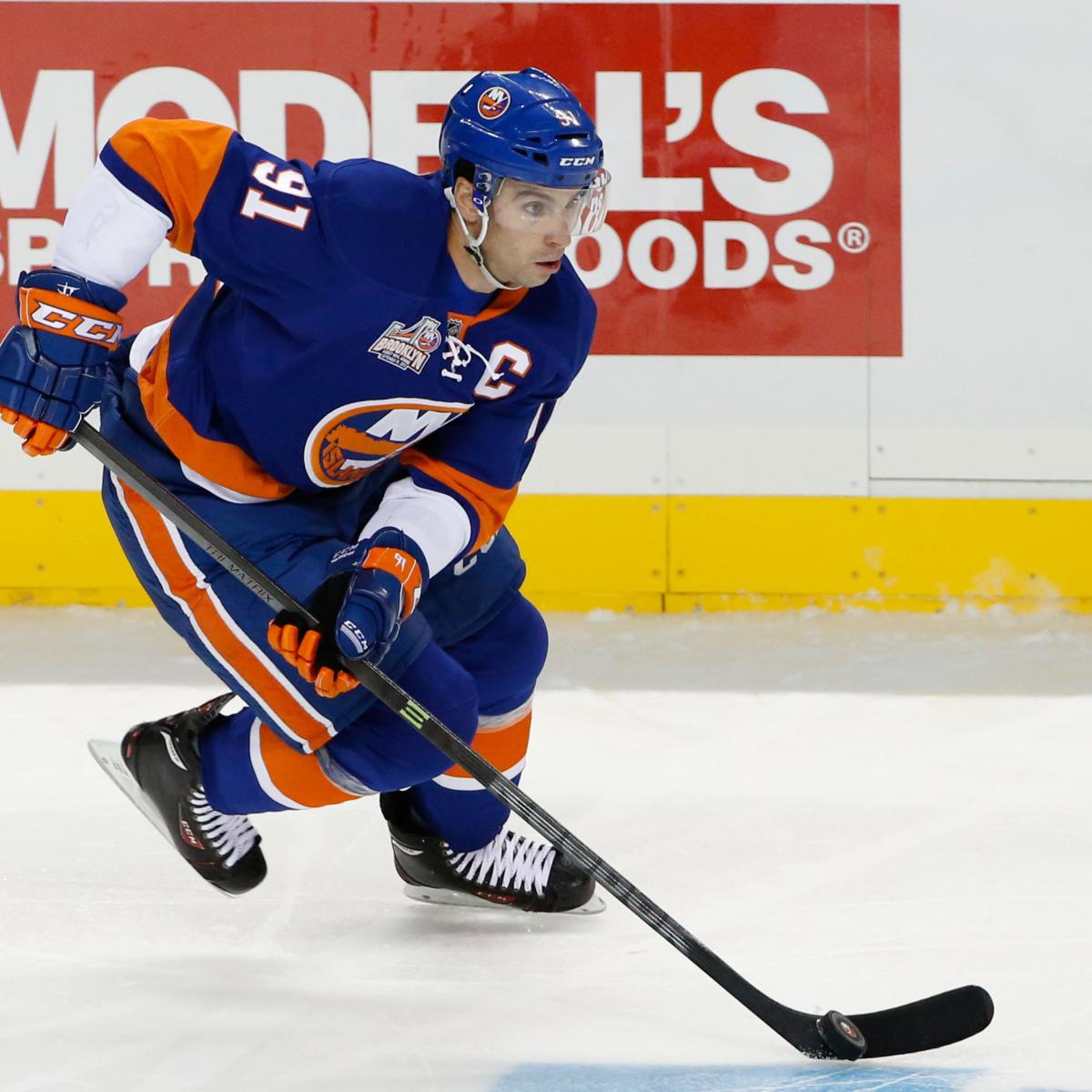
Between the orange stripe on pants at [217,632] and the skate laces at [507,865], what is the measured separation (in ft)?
1.19

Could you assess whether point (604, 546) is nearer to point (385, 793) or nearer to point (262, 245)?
point (385, 793)

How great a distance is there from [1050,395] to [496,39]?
141cm

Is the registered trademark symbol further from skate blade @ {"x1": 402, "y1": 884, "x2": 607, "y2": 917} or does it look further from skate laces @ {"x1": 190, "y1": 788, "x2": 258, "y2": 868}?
skate laces @ {"x1": 190, "y1": 788, "x2": 258, "y2": 868}

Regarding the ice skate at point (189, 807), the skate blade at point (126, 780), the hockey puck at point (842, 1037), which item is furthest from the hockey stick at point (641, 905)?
the skate blade at point (126, 780)

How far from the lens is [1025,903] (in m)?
2.30

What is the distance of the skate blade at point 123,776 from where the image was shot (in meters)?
2.27

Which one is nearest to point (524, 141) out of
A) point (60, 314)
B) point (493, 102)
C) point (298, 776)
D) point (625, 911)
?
point (493, 102)

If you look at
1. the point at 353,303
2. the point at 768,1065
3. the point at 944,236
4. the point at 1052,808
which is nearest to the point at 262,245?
the point at 353,303

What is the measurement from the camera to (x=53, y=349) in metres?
1.99

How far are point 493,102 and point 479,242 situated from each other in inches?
6.4

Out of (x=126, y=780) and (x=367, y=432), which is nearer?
(x=367, y=432)

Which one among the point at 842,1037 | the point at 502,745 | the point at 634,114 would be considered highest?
the point at 634,114

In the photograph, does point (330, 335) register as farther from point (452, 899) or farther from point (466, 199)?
point (452, 899)

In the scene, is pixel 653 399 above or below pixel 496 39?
below
